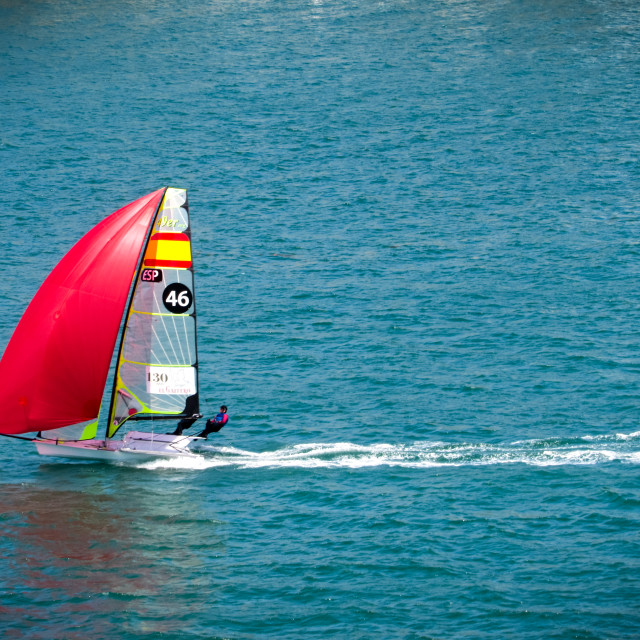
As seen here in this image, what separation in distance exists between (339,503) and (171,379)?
8527 mm

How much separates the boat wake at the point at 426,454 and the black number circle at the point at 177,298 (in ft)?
21.3

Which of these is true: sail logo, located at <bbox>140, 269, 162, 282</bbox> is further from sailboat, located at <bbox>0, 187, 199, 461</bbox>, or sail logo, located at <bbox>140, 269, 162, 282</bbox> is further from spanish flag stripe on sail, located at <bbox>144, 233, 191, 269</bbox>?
spanish flag stripe on sail, located at <bbox>144, 233, 191, 269</bbox>

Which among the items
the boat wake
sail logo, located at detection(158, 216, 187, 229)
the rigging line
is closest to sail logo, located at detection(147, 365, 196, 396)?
the rigging line

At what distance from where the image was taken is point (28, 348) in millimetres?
39562

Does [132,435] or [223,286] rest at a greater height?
[223,286]

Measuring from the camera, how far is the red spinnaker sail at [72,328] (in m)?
39.5

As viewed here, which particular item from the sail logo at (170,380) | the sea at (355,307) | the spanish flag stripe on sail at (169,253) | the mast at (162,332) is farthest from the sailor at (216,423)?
the spanish flag stripe on sail at (169,253)

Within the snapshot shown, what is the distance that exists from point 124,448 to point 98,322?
5536mm

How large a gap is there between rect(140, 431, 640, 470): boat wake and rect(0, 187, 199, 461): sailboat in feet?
13.6

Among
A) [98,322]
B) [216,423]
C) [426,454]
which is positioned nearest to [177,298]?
[98,322]

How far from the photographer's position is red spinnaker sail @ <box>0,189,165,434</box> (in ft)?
130

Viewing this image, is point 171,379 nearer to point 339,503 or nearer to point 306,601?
point 339,503

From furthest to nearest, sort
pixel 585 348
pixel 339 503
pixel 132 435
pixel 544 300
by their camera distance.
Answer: pixel 544 300 → pixel 585 348 → pixel 132 435 → pixel 339 503

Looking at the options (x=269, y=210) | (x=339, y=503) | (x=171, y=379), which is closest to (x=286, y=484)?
(x=339, y=503)
